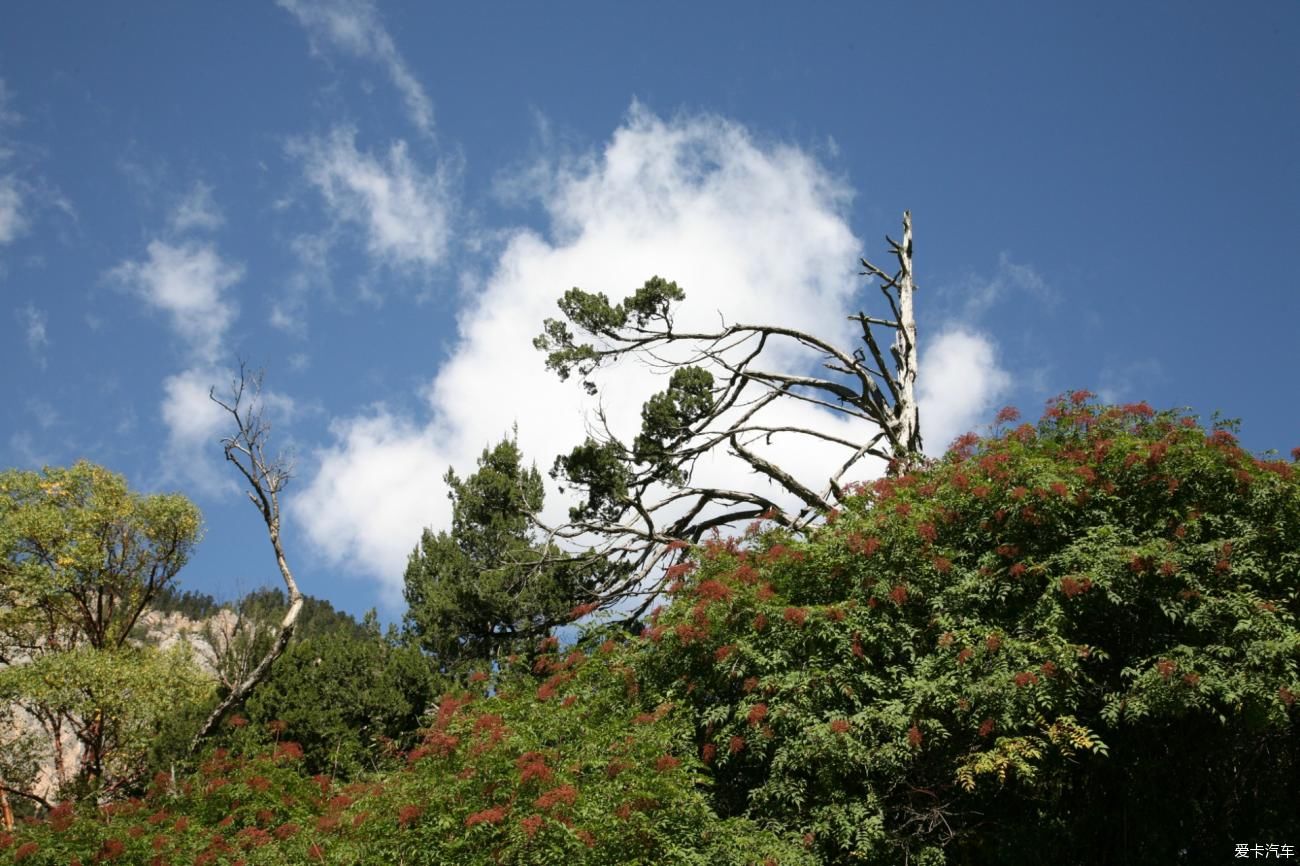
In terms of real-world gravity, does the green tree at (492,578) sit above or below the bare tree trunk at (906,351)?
below

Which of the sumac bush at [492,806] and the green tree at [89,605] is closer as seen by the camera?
the sumac bush at [492,806]

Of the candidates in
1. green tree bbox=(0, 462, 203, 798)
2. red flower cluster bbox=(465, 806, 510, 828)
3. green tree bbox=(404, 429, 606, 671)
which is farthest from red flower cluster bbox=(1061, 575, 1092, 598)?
green tree bbox=(0, 462, 203, 798)

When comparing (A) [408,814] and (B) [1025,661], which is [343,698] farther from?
(B) [1025,661]

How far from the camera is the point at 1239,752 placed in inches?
367

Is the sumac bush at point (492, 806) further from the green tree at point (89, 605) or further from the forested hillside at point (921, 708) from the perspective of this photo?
the green tree at point (89, 605)

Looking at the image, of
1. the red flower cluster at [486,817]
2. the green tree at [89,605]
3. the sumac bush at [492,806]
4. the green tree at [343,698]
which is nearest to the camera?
the red flower cluster at [486,817]

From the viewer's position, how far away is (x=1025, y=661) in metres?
7.66

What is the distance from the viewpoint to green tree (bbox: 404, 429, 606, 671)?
16.4 metres

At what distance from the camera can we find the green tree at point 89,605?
15.9 metres

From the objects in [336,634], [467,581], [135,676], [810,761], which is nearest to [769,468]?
[467,581]

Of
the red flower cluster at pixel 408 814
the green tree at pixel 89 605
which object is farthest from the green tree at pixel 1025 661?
the green tree at pixel 89 605

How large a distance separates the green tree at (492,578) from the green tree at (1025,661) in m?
6.86

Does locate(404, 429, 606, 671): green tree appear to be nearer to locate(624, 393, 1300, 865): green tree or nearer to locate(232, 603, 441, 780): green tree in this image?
locate(232, 603, 441, 780): green tree

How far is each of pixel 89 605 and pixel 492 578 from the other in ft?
25.7
